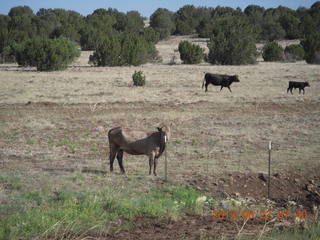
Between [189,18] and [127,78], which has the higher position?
[189,18]

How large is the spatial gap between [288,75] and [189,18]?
59432 mm

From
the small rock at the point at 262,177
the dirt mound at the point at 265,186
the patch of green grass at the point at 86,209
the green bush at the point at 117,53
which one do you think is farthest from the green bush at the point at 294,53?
the patch of green grass at the point at 86,209

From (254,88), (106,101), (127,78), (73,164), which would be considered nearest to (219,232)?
(73,164)

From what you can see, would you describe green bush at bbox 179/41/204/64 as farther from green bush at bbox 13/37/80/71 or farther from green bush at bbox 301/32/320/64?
green bush at bbox 13/37/80/71


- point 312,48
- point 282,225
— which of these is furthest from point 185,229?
point 312,48

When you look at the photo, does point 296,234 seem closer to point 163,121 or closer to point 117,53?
point 163,121

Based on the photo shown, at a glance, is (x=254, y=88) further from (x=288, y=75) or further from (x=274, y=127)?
(x=274, y=127)

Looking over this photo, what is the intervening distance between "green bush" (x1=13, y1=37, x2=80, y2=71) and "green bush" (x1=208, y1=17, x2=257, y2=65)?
1307 cm

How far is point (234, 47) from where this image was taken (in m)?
44.7

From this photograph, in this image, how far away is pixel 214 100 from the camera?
23500mm

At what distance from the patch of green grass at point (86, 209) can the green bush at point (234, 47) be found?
1442 inches

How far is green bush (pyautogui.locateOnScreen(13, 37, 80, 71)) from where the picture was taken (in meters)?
37.8

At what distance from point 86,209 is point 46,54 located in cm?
3173

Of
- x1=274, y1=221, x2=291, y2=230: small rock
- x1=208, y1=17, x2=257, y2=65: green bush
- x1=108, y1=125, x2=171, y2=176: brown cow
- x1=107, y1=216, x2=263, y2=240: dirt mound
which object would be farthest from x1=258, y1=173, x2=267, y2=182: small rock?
x1=208, y1=17, x2=257, y2=65: green bush
